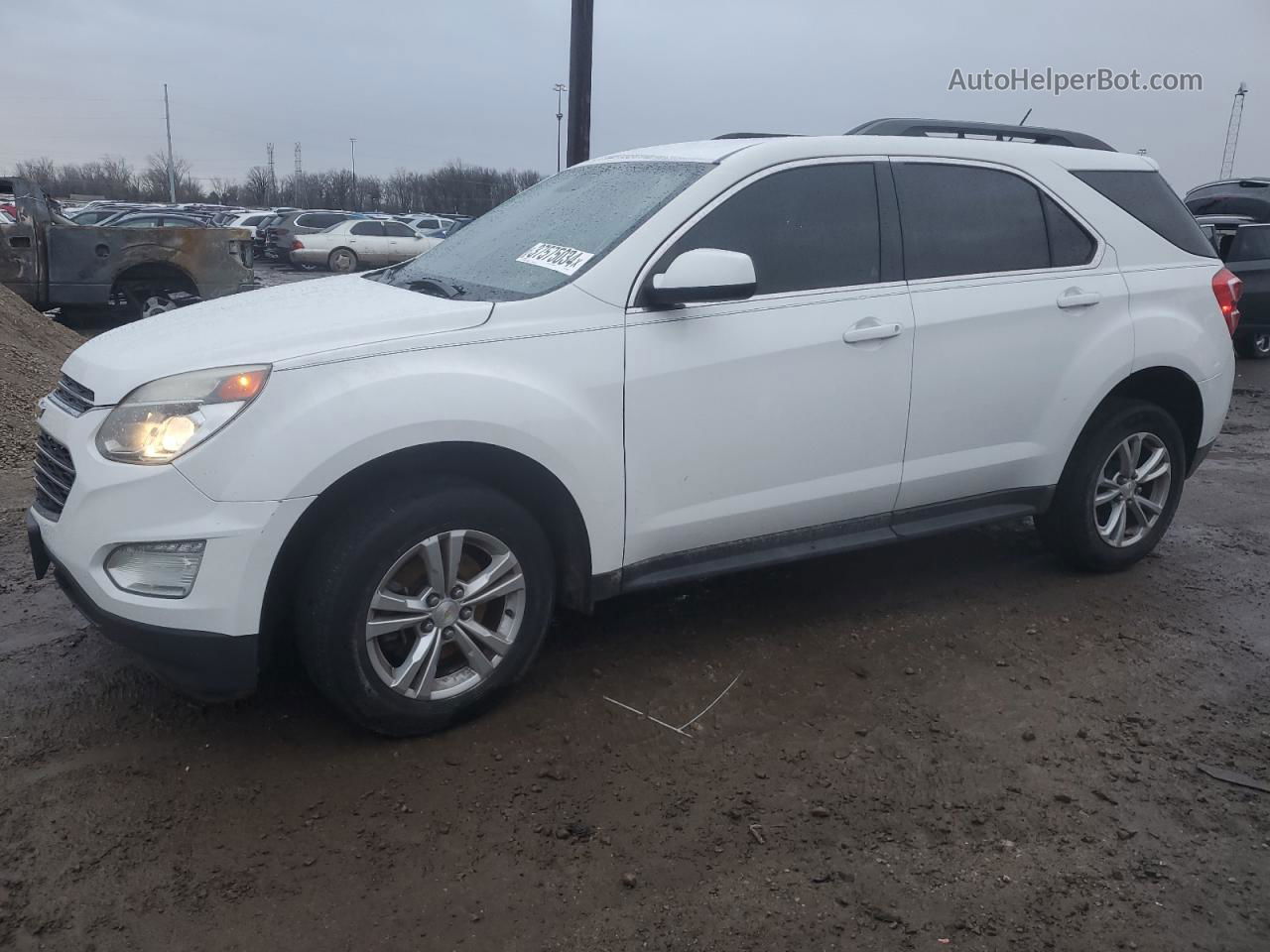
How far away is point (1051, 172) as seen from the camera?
182 inches

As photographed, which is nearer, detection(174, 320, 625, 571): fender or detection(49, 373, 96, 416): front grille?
detection(174, 320, 625, 571): fender

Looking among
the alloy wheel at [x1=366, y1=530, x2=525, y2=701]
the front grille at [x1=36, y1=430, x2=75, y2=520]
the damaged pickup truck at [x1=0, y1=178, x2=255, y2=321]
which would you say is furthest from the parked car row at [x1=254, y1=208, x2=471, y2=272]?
the alloy wheel at [x1=366, y1=530, x2=525, y2=701]

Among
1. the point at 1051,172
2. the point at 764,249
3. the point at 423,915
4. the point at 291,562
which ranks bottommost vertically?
the point at 423,915

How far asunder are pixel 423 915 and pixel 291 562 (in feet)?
3.61

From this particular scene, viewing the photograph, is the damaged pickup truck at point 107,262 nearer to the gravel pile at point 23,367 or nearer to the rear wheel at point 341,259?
the gravel pile at point 23,367

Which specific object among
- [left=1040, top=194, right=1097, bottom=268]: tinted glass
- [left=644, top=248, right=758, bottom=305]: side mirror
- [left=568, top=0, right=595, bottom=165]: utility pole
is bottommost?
[left=644, top=248, right=758, bottom=305]: side mirror

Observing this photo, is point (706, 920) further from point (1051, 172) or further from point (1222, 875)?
point (1051, 172)

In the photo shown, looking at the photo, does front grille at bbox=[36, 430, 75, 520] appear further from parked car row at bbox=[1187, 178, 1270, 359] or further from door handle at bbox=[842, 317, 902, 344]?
parked car row at bbox=[1187, 178, 1270, 359]

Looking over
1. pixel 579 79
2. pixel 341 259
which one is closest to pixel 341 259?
pixel 341 259

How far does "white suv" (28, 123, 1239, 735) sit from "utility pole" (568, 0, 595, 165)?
489 centimetres

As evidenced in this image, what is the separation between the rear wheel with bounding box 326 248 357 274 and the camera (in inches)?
1118

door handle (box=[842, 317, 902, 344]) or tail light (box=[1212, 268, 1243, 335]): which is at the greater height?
tail light (box=[1212, 268, 1243, 335])

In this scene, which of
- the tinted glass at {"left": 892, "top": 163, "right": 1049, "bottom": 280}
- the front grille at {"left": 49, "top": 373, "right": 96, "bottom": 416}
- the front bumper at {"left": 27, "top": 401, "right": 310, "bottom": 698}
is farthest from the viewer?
the tinted glass at {"left": 892, "top": 163, "right": 1049, "bottom": 280}

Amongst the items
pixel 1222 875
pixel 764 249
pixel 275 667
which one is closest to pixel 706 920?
pixel 1222 875
